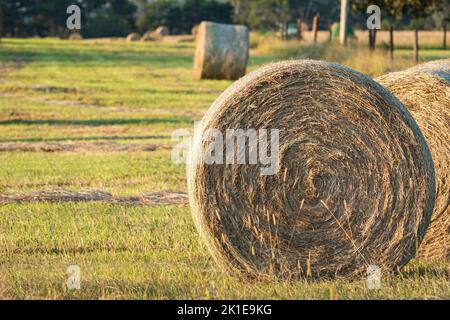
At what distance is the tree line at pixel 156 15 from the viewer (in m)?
68.1

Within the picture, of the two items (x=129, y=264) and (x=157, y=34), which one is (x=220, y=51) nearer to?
(x=129, y=264)

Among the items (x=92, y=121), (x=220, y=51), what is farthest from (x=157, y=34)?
(x=92, y=121)

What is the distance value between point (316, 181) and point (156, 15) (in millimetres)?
69309

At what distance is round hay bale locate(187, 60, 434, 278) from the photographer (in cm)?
809

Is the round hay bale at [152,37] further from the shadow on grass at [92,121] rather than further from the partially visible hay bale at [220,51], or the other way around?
the shadow on grass at [92,121]

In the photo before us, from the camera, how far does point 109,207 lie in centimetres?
1117

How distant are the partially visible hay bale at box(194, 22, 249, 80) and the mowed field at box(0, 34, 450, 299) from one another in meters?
3.05

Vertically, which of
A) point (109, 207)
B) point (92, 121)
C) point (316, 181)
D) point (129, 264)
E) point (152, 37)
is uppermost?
point (316, 181)

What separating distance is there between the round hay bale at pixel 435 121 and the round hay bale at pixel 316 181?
103cm

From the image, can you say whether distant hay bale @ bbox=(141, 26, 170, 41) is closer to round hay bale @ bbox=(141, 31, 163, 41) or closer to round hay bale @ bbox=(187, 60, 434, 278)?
round hay bale @ bbox=(141, 31, 163, 41)

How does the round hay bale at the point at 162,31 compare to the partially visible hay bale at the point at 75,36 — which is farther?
the round hay bale at the point at 162,31

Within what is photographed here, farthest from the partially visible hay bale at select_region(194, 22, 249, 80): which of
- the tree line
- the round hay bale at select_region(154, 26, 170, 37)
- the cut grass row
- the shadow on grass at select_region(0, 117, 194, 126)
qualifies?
the round hay bale at select_region(154, 26, 170, 37)

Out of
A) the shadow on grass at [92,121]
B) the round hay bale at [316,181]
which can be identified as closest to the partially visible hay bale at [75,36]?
the shadow on grass at [92,121]

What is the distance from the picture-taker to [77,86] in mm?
29734
